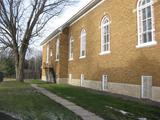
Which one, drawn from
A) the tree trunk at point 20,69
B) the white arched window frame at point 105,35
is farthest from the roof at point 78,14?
the tree trunk at point 20,69

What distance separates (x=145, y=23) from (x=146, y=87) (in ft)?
11.3

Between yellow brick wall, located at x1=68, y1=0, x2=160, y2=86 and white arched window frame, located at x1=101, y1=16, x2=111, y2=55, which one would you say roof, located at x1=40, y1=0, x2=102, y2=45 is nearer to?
yellow brick wall, located at x1=68, y1=0, x2=160, y2=86

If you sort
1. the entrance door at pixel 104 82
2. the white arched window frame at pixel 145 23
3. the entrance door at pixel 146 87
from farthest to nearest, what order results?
the entrance door at pixel 104 82, the white arched window frame at pixel 145 23, the entrance door at pixel 146 87

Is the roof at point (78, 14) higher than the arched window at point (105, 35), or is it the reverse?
the roof at point (78, 14)

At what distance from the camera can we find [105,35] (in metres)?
21.7

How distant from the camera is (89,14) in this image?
83.8ft

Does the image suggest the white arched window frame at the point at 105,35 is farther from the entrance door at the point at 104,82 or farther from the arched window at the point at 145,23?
the arched window at the point at 145,23

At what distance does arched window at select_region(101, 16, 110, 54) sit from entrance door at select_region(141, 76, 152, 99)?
5.81m

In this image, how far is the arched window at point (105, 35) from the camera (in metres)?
21.1

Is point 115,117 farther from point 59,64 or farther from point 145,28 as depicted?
point 59,64

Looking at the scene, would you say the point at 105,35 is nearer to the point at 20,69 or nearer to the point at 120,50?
the point at 120,50

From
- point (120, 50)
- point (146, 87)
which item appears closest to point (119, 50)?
point (120, 50)

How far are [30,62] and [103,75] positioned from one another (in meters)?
60.3

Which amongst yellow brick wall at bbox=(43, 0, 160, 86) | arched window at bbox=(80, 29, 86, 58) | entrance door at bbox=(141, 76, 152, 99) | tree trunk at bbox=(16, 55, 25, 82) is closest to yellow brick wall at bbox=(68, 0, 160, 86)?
yellow brick wall at bbox=(43, 0, 160, 86)
